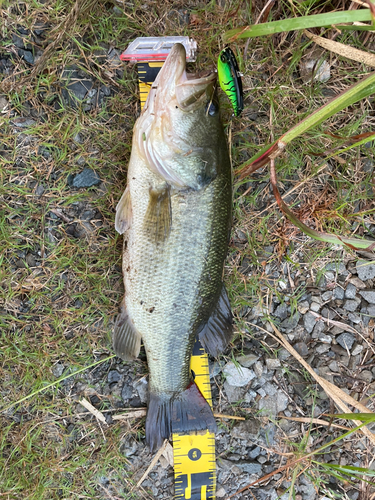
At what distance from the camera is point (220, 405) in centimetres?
268

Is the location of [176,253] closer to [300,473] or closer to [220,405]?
[220,405]

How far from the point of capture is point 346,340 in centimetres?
274

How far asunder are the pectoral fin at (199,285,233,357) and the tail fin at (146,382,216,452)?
0.30 meters

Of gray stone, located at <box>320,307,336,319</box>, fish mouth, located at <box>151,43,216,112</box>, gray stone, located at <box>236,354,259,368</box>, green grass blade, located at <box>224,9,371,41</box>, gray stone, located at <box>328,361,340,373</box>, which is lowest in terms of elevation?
→ gray stone, located at <box>328,361,340,373</box>

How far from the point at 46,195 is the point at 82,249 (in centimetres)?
46

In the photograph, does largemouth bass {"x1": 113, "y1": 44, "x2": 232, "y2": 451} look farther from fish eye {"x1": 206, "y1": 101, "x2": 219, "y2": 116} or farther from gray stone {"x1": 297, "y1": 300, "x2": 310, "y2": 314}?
gray stone {"x1": 297, "y1": 300, "x2": 310, "y2": 314}

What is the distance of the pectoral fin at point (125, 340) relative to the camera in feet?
7.98

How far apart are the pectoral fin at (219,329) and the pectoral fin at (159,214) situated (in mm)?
633

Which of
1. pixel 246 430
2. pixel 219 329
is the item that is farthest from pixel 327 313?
pixel 246 430

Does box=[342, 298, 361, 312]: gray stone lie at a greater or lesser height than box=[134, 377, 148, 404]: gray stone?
greater

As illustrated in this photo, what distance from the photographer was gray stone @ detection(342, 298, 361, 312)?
2.75 meters

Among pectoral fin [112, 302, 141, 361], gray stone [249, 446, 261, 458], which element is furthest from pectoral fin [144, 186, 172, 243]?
gray stone [249, 446, 261, 458]

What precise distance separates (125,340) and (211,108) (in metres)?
1.62

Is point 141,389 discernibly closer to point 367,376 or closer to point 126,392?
point 126,392
